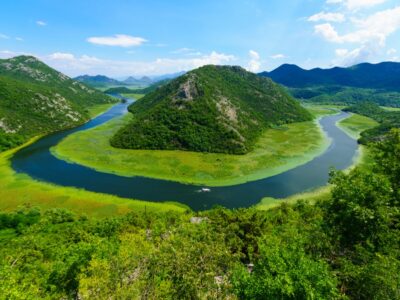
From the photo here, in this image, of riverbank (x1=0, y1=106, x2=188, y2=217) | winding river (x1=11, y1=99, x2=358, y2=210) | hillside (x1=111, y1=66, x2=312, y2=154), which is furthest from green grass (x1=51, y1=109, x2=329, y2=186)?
riverbank (x1=0, y1=106, x2=188, y2=217)

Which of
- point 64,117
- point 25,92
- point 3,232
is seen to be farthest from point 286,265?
point 25,92

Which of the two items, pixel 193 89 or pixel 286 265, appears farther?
pixel 193 89

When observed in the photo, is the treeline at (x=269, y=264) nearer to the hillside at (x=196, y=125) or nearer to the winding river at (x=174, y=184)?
the winding river at (x=174, y=184)

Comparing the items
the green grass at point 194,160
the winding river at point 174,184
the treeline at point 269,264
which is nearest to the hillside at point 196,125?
the green grass at point 194,160

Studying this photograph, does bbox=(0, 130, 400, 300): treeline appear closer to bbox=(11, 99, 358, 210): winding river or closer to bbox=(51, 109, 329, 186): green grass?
bbox=(11, 99, 358, 210): winding river

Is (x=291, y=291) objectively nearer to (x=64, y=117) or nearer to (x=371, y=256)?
(x=371, y=256)

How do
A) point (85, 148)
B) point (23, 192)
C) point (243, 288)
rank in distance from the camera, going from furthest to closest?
point (85, 148) → point (23, 192) → point (243, 288)

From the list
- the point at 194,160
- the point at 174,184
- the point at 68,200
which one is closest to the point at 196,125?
the point at 194,160

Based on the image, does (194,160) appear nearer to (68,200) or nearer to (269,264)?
(68,200)
